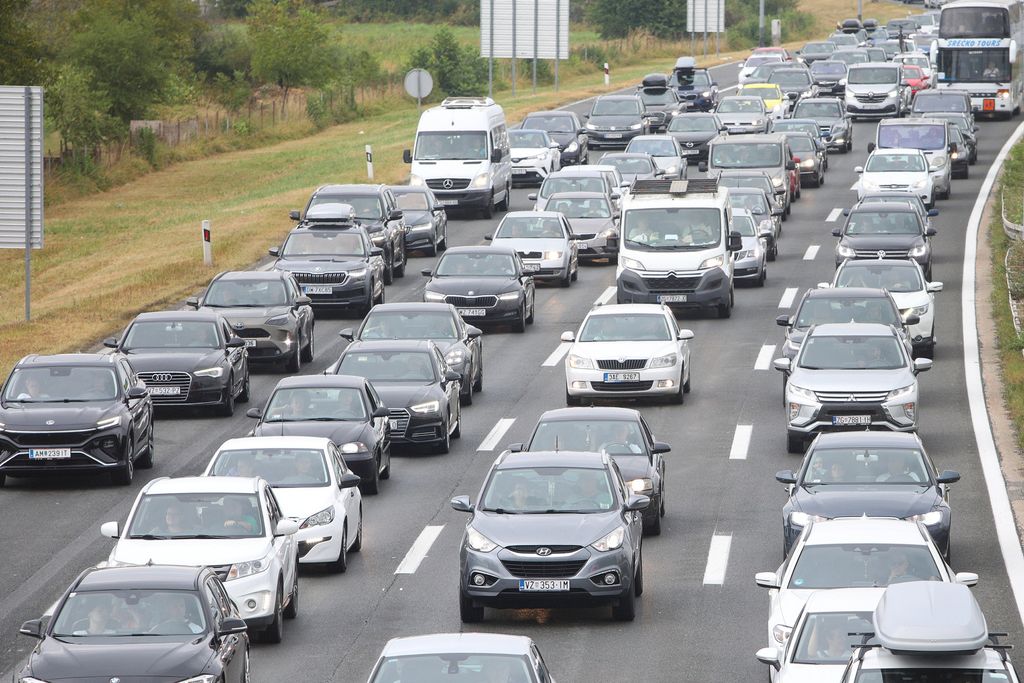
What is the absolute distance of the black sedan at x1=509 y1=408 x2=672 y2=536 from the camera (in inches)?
851

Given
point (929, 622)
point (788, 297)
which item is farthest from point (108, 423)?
point (788, 297)

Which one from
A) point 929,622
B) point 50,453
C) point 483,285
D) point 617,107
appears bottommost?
point 50,453

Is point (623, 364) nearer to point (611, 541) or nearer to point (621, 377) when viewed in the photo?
point (621, 377)

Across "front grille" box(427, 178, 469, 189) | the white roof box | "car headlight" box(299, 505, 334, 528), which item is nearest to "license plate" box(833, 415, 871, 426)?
"car headlight" box(299, 505, 334, 528)

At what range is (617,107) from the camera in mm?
65000

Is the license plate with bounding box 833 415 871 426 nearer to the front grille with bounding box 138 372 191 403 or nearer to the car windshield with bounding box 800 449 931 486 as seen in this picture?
the car windshield with bounding box 800 449 931 486

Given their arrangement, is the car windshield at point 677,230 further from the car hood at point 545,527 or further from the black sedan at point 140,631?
the black sedan at point 140,631

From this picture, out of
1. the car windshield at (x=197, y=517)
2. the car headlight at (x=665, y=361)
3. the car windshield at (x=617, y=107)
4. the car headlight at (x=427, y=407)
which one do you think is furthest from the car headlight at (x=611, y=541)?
the car windshield at (x=617, y=107)

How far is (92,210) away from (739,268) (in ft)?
97.3

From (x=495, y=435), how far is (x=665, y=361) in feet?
10.1

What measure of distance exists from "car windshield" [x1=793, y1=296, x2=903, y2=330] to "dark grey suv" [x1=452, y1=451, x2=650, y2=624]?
37.9 feet

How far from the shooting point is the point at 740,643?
17375 millimetres

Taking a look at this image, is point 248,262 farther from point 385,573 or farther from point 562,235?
point 385,573

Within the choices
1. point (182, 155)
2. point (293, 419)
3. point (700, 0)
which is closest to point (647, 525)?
point (293, 419)
